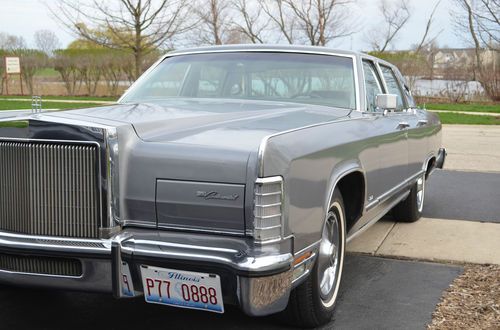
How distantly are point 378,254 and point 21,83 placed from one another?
29.8m

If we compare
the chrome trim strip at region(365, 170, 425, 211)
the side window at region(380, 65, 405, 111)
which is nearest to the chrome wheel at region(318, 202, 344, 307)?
the chrome trim strip at region(365, 170, 425, 211)

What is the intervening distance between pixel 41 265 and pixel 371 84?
299 centimetres

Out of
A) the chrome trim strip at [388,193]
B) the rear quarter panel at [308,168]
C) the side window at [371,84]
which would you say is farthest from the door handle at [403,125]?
the rear quarter panel at [308,168]

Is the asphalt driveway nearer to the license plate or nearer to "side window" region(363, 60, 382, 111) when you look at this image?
"side window" region(363, 60, 382, 111)

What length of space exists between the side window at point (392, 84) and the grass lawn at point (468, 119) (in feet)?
39.5

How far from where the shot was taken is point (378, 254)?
509cm

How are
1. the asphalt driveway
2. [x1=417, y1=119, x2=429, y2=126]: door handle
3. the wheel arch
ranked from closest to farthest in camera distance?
the wheel arch, [x1=417, y1=119, x2=429, y2=126]: door handle, the asphalt driveway

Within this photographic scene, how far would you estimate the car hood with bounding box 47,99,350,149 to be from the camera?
9.93 feet

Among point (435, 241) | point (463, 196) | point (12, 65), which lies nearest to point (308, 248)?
point (435, 241)

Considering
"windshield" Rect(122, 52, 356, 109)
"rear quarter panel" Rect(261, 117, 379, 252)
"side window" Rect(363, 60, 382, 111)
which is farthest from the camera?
"side window" Rect(363, 60, 382, 111)

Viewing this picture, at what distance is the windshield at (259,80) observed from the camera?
4535 millimetres

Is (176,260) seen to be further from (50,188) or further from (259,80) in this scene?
(259,80)

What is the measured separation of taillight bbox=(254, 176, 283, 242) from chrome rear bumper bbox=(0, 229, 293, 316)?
58 millimetres

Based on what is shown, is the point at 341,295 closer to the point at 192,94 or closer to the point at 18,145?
the point at 192,94
